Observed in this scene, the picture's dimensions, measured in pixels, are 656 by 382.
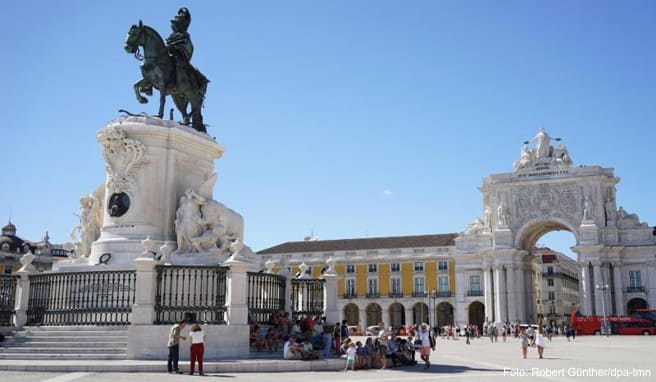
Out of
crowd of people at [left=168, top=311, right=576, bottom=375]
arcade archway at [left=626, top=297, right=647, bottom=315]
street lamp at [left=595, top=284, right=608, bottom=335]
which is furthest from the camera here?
arcade archway at [left=626, top=297, right=647, bottom=315]

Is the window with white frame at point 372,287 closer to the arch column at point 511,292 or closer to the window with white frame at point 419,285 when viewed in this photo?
the window with white frame at point 419,285

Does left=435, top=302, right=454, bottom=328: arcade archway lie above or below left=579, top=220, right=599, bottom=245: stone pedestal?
below

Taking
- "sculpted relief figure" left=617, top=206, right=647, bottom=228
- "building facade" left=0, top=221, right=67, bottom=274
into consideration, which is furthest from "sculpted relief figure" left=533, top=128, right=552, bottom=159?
"building facade" left=0, top=221, right=67, bottom=274

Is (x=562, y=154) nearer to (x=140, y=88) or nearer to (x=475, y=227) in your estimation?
(x=475, y=227)

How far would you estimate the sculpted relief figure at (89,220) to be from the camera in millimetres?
15508

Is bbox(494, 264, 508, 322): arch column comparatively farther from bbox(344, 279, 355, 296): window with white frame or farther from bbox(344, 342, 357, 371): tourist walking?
bbox(344, 342, 357, 371): tourist walking

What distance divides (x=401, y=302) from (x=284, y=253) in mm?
13825

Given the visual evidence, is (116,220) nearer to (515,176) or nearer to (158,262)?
(158,262)

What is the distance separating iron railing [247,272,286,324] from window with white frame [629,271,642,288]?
50.5 metres

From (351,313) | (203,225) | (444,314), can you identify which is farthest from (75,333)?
(351,313)

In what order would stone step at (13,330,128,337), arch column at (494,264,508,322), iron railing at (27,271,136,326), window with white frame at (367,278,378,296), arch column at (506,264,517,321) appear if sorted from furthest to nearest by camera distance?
1. window with white frame at (367,278,378,296)
2. arch column at (494,264,508,322)
3. arch column at (506,264,517,321)
4. iron railing at (27,271,136,326)
5. stone step at (13,330,128,337)

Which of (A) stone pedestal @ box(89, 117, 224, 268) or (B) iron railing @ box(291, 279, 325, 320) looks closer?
(A) stone pedestal @ box(89, 117, 224, 268)

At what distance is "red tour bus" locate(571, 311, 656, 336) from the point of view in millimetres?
47688

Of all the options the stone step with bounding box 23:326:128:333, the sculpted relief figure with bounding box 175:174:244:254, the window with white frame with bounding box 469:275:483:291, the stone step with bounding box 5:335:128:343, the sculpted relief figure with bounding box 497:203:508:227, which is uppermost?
the sculpted relief figure with bounding box 497:203:508:227
